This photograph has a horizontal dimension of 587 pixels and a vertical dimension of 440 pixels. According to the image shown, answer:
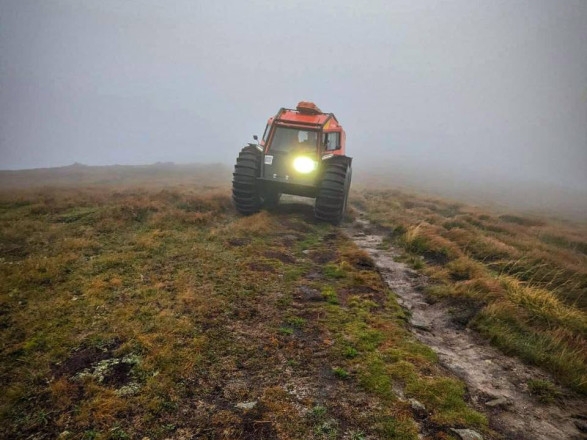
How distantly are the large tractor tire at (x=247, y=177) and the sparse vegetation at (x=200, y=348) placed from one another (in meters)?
4.56

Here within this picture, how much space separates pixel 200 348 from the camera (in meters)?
5.10

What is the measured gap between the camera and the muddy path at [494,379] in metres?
4.35

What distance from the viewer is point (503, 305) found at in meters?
7.12

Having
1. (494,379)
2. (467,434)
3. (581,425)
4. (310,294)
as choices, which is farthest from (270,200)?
(581,425)

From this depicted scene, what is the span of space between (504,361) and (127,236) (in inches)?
403

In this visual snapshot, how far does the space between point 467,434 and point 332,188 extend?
983cm

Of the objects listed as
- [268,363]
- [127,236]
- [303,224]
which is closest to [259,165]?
[303,224]

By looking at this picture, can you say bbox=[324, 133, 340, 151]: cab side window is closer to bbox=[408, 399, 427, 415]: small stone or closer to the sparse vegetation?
the sparse vegetation

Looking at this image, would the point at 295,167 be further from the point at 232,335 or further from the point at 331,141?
the point at 232,335

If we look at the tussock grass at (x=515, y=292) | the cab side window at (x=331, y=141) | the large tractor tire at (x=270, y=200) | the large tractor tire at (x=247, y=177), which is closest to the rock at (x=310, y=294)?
the tussock grass at (x=515, y=292)

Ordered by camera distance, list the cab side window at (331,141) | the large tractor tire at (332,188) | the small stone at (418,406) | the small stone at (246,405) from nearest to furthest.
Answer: the small stone at (246,405) < the small stone at (418,406) < the large tractor tire at (332,188) < the cab side window at (331,141)

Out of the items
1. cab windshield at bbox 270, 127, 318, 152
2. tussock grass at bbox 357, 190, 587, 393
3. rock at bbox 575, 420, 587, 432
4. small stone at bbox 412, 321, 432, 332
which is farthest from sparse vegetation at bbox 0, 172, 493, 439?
cab windshield at bbox 270, 127, 318, 152

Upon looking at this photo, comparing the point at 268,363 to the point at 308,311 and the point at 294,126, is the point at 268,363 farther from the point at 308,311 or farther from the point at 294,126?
the point at 294,126

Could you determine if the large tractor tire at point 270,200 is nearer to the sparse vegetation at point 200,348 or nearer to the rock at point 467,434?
the sparse vegetation at point 200,348
